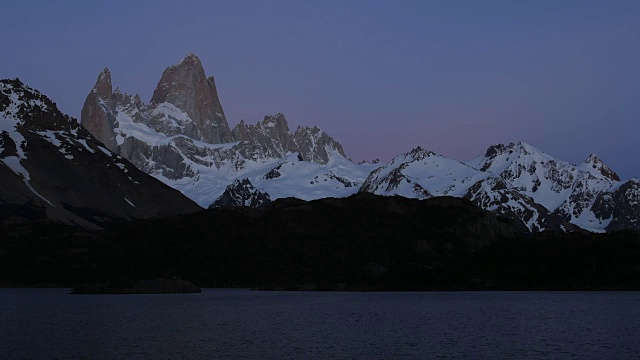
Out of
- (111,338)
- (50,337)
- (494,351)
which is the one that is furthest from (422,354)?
(50,337)

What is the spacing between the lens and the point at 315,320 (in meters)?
118

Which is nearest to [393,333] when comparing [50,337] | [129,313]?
[50,337]

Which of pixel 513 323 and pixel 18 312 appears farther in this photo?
pixel 18 312

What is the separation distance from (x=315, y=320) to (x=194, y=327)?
2052 centimetres

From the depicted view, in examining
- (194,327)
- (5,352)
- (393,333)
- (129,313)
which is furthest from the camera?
(129,313)

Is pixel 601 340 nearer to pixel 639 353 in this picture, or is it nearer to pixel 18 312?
pixel 639 353

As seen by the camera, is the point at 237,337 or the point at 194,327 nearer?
the point at 237,337

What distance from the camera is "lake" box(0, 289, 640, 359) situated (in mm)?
76812

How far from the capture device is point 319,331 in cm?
9969

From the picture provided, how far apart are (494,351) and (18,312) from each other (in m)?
83.9

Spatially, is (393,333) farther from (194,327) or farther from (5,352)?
(5,352)

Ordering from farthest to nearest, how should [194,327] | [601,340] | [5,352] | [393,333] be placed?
[194,327]
[393,333]
[601,340]
[5,352]

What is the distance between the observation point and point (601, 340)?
88.4 metres

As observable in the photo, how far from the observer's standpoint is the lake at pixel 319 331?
76812 mm
